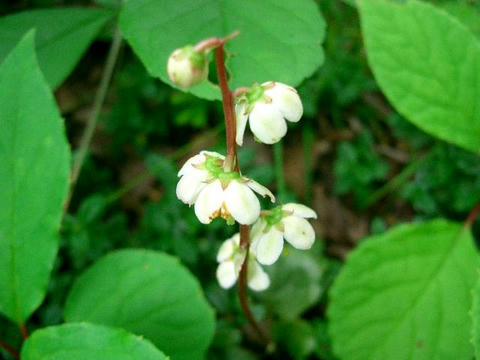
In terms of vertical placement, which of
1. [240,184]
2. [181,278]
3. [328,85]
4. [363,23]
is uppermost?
[240,184]

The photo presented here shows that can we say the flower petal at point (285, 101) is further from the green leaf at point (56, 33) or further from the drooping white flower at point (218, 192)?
the green leaf at point (56, 33)

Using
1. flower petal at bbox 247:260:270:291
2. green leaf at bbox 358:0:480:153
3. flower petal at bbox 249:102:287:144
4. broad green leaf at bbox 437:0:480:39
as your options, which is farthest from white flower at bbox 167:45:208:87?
broad green leaf at bbox 437:0:480:39

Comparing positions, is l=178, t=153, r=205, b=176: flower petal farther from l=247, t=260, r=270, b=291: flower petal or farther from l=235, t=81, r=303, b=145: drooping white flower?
l=247, t=260, r=270, b=291: flower petal

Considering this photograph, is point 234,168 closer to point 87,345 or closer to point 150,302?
point 87,345

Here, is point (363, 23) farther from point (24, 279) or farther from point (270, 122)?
point (24, 279)

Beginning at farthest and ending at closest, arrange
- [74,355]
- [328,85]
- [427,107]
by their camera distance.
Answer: [328,85] < [427,107] < [74,355]

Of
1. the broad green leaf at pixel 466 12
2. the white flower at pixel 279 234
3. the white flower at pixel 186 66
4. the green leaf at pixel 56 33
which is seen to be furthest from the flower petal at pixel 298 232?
the broad green leaf at pixel 466 12

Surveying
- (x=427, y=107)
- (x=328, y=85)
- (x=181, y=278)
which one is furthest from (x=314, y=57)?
(x=328, y=85)
